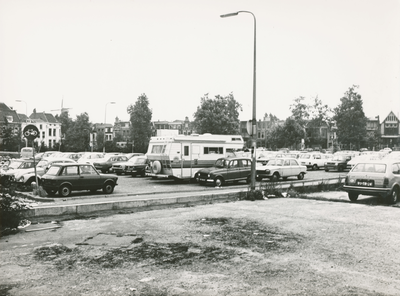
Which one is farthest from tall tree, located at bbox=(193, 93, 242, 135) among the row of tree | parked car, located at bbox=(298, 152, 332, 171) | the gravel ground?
the gravel ground

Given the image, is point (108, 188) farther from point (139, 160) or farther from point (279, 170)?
point (279, 170)

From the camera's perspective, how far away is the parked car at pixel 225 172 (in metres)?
21.3

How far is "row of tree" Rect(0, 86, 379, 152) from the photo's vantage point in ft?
235

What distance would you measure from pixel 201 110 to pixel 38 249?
213ft

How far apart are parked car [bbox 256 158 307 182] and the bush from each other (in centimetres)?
1736

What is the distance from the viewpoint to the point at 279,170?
82.1ft

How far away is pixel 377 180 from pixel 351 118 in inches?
2755

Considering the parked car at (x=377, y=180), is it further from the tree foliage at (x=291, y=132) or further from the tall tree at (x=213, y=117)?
the tree foliage at (x=291, y=132)

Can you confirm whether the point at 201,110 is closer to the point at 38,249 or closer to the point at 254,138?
the point at 254,138

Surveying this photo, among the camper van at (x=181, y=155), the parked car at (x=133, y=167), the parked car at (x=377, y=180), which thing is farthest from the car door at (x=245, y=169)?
the parked car at (x=133, y=167)

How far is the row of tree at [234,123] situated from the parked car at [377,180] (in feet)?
184

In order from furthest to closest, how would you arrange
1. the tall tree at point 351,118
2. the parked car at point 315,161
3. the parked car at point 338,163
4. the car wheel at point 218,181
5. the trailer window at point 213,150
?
the tall tree at point 351,118 < the parked car at point 315,161 < the parked car at point 338,163 < the trailer window at point 213,150 < the car wheel at point 218,181

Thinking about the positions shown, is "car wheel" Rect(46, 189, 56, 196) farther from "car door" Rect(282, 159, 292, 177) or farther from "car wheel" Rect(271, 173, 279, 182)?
"car door" Rect(282, 159, 292, 177)

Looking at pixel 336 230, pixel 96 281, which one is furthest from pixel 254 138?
pixel 96 281
